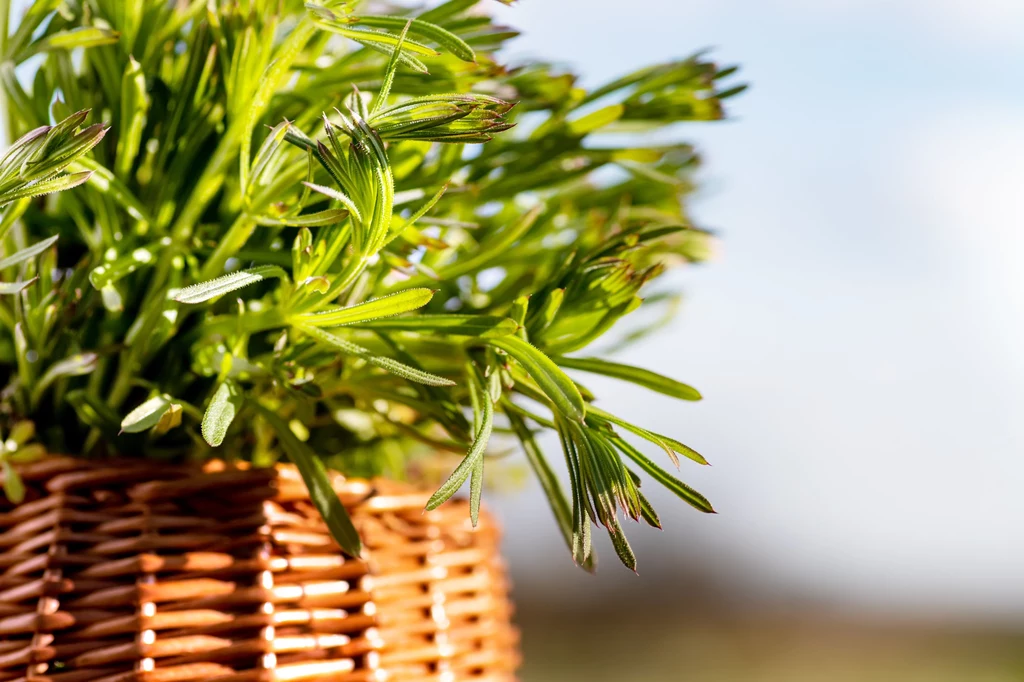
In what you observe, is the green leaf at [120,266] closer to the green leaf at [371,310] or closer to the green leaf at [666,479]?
the green leaf at [371,310]

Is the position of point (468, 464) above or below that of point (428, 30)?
below

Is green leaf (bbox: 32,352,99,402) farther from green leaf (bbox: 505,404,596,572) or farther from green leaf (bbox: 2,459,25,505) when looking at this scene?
green leaf (bbox: 505,404,596,572)

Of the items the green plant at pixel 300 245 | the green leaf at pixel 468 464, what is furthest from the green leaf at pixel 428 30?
the green leaf at pixel 468 464

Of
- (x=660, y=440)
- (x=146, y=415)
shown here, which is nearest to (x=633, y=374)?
(x=660, y=440)

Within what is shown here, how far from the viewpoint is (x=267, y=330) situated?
317 millimetres

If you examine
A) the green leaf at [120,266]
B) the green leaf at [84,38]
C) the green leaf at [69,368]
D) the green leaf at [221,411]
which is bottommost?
the green leaf at [221,411]

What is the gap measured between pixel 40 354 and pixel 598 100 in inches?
9.5

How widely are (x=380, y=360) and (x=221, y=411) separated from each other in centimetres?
5

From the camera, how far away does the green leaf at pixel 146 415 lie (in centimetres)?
25

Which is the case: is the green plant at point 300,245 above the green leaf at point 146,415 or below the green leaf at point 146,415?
above

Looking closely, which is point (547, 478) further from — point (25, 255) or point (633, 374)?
point (25, 255)

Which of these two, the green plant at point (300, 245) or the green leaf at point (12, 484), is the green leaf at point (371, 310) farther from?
the green leaf at point (12, 484)

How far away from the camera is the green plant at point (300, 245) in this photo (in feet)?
0.84

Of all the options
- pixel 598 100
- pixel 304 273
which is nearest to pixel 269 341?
pixel 304 273
